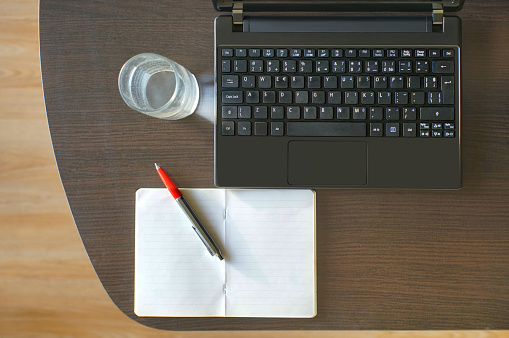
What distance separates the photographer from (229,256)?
620 mm

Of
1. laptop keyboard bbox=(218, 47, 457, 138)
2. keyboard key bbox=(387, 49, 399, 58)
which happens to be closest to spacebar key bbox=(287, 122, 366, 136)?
laptop keyboard bbox=(218, 47, 457, 138)

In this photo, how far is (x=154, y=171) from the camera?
634mm

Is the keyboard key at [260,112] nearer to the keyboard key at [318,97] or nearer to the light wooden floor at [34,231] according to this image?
the keyboard key at [318,97]

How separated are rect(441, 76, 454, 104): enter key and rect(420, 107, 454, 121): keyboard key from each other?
0.04 feet

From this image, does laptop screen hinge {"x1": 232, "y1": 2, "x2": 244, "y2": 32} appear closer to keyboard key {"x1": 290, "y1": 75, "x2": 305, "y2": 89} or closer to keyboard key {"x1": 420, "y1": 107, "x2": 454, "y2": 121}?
keyboard key {"x1": 290, "y1": 75, "x2": 305, "y2": 89}

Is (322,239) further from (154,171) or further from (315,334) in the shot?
(315,334)

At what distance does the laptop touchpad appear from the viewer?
1.94 ft

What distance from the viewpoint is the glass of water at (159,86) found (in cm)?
58

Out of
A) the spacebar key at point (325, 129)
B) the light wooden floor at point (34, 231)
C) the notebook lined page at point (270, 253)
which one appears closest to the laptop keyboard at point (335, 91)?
the spacebar key at point (325, 129)

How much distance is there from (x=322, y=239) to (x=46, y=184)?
2.63 feet

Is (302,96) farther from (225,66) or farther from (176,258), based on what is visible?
(176,258)

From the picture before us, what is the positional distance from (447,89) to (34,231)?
3.36 ft

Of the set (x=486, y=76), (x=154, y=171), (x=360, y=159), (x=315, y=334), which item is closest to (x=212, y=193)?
(x=154, y=171)

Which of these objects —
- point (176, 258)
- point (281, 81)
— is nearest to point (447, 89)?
point (281, 81)
